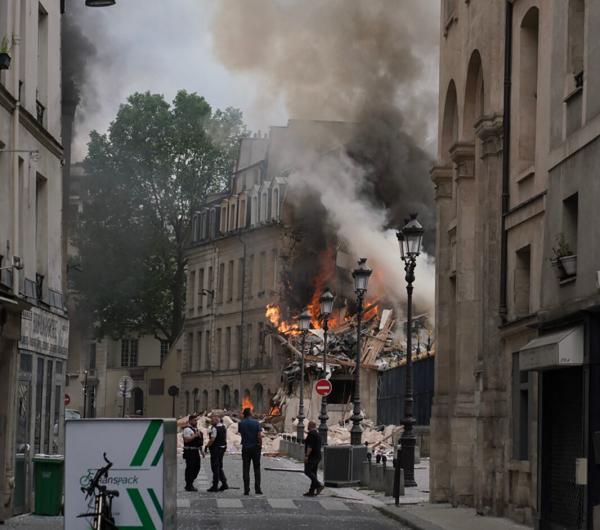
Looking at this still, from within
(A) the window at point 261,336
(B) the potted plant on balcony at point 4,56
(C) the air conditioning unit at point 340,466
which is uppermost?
(B) the potted plant on balcony at point 4,56

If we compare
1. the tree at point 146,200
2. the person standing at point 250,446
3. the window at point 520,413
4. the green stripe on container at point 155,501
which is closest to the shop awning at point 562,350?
the window at point 520,413

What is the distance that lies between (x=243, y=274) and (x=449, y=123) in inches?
2339

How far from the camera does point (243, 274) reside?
299 ft

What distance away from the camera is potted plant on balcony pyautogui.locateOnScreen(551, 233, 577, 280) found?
19666 millimetres

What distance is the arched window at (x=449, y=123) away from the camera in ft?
104

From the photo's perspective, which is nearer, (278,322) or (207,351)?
(278,322)

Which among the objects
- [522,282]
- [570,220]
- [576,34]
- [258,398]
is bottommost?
[258,398]

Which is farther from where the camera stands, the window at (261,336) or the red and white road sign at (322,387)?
the window at (261,336)

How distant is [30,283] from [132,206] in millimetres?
65393

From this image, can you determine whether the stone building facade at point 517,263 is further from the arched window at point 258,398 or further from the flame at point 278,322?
the arched window at point 258,398

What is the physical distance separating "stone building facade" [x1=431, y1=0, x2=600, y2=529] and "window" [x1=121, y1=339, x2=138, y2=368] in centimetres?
7781

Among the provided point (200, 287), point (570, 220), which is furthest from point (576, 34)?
point (200, 287)

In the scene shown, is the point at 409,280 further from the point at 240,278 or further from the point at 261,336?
the point at 240,278

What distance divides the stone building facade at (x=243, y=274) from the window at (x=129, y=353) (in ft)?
30.1
